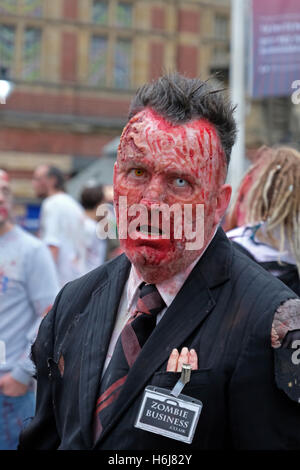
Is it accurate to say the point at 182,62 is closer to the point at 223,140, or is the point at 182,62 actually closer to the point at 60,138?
the point at 60,138

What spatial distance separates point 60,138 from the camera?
1712cm

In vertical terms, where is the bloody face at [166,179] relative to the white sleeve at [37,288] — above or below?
above

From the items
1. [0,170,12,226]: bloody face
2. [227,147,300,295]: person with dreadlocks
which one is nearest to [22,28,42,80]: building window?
[0,170,12,226]: bloody face

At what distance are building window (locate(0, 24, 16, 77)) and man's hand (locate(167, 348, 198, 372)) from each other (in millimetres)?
16693

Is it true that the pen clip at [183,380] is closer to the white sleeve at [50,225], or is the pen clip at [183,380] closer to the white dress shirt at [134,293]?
the white dress shirt at [134,293]

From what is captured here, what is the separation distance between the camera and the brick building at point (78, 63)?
1692cm

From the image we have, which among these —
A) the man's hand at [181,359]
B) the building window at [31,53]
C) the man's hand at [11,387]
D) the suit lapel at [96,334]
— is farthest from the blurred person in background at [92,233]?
the building window at [31,53]

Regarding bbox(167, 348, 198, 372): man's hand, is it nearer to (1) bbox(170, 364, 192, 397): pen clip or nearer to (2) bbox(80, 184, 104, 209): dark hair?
(1) bbox(170, 364, 192, 397): pen clip

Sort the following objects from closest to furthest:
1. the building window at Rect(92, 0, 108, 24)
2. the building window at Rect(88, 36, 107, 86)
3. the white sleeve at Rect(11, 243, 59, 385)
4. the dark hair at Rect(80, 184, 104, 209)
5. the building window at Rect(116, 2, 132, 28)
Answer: the white sleeve at Rect(11, 243, 59, 385) → the dark hair at Rect(80, 184, 104, 209) → the building window at Rect(88, 36, 107, 86) → the building window at Rect(92, 0, 108, 24) → the building window at Rect(116, 2, 132, 28)

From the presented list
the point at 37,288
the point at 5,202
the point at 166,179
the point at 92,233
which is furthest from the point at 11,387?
the point at 92,233

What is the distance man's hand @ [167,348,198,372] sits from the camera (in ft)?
4.83

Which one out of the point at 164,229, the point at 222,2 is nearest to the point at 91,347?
the point at 164,229

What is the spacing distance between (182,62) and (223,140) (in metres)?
17.1

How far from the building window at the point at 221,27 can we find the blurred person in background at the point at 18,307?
1639cm
